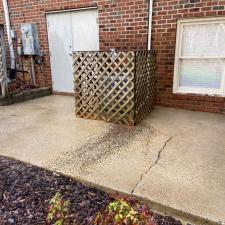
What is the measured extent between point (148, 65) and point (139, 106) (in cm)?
86

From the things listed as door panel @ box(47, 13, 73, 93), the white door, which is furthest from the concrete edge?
door panel @ box(47, 13, 73, 93)

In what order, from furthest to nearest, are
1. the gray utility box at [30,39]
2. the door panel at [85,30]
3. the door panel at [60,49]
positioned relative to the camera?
1. the gray utility box at [30,39]
2. the door panel at [60,49]
3. the door panel at [85,30]

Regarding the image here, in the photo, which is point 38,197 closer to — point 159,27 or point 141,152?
point 141,152

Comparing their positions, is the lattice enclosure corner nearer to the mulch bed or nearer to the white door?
the white door

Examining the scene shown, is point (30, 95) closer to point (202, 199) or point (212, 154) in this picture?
point (212, 154)

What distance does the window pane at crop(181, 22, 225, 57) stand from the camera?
431 cm

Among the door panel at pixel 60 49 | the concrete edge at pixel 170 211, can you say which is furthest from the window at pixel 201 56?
the concrete edge at pixel 170 211

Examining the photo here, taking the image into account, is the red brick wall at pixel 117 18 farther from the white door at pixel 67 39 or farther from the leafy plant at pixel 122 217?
the leafy plant at pixel 122 217

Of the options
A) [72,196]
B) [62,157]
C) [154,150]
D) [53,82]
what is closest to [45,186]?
[72,196]

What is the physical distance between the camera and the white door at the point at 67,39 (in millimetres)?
5590

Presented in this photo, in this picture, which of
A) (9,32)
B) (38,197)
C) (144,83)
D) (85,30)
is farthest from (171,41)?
(9,32)

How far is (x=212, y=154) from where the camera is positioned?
9.48ft

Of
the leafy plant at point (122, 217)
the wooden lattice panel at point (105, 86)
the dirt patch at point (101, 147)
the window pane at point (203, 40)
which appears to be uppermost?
the window pane at point (203, 40)

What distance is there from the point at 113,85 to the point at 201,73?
190cm
